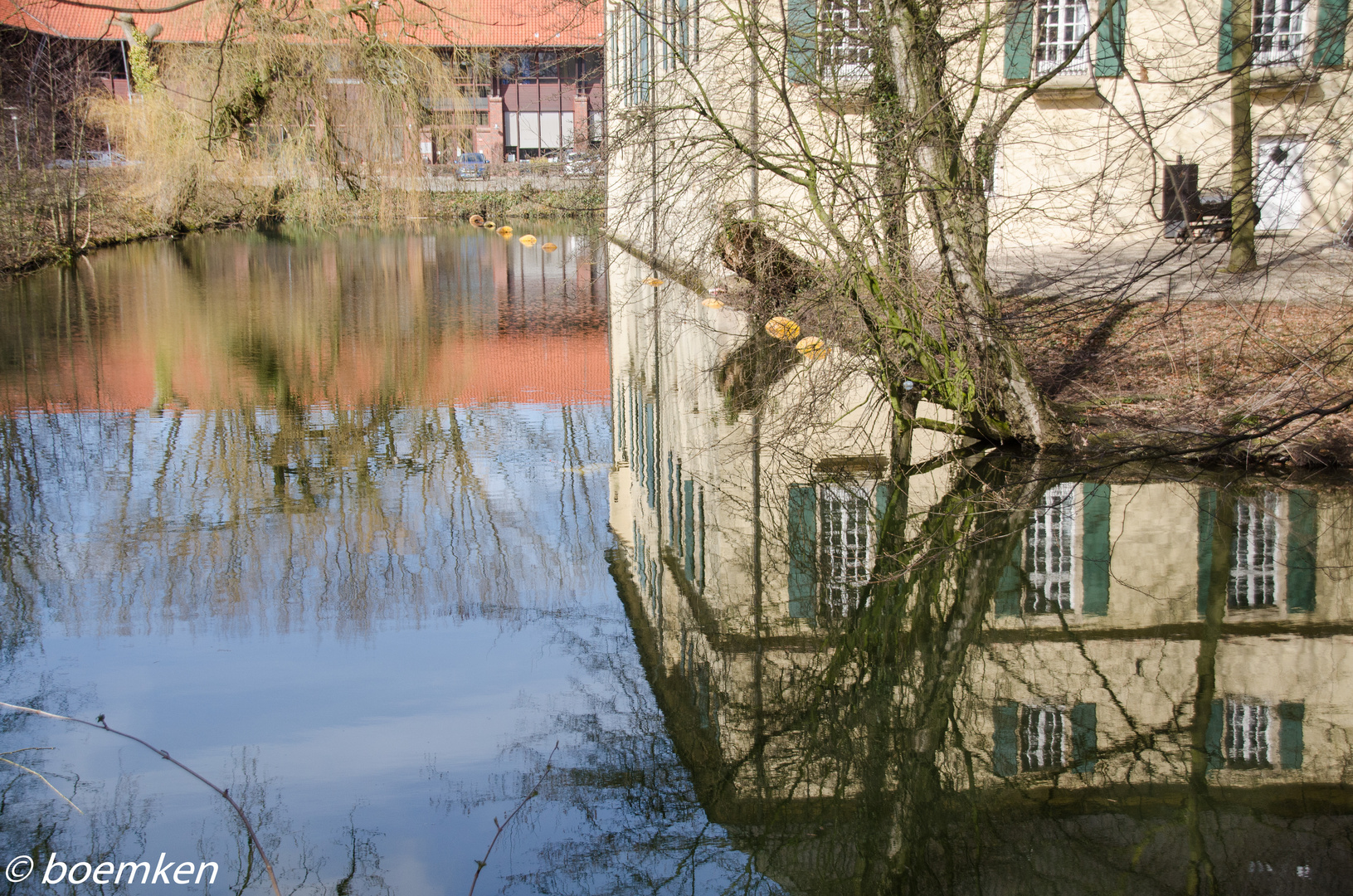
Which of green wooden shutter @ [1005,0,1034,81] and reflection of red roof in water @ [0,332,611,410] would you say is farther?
reflection of red roof in water @ [0,332,611,410]

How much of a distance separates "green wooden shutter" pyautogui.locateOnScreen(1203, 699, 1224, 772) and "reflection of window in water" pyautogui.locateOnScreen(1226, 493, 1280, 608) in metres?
1.16

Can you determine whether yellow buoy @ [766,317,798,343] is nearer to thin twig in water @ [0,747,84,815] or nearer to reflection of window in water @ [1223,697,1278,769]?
reflection of window in water @ [1223,697,1278,769]

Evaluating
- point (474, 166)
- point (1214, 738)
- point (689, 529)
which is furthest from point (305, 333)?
point (474, 166)

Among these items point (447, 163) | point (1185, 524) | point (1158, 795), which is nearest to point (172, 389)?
point (1185, 524)

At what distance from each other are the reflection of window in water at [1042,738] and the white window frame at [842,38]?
4268 millimetres

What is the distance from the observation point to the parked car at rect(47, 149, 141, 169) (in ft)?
82.4

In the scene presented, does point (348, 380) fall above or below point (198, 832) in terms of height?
above

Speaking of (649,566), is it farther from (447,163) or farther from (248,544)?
(447,163)

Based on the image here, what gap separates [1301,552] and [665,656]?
3.33m

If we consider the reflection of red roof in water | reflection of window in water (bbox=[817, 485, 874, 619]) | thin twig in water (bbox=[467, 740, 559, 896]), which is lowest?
thin twig in water (bbox=[467, 740, 559, 896])

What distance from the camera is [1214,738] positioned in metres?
4.19

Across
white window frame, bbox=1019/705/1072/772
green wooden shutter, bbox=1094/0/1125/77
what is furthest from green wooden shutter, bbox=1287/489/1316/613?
green wooden shutter, bbox=1094/0/1125/77

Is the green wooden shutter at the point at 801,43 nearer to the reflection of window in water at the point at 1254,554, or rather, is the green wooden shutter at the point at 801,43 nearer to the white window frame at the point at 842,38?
the white window frame at the point at 842,38

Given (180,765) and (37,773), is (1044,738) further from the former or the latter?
(37,773)
